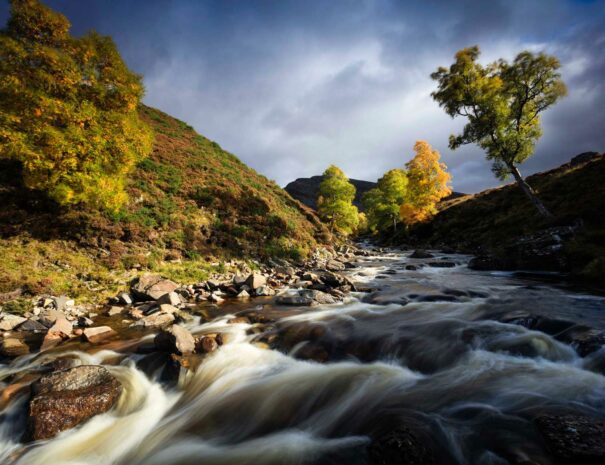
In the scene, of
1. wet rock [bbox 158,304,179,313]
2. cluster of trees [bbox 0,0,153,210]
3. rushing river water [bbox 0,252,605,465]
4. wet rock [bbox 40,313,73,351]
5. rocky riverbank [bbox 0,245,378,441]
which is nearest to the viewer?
rushing river water [bbox 0,252,605,465]

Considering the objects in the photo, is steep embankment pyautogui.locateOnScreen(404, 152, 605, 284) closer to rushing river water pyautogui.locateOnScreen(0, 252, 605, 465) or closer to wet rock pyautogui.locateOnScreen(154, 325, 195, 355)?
rushing river water pyautogui.locateOnScreen(0, 252, 605, 465)

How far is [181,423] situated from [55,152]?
41.7 ft

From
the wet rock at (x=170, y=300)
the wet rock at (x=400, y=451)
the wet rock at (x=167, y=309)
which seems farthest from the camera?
the wet rock at (x=170, y=300)

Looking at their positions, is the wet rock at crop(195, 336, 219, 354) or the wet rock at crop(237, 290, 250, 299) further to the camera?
the wet rock at crop(237, 290, 250, 299)

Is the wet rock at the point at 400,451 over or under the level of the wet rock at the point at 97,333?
under

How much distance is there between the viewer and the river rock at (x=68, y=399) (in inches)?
149

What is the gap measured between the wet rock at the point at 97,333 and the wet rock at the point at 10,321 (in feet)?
7.89

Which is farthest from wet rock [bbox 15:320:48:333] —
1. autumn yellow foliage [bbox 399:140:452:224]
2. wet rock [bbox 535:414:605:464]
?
autumn yellow foliage [bbox 399:140:452:224]

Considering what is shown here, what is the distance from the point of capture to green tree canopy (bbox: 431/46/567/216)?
17.4 meters

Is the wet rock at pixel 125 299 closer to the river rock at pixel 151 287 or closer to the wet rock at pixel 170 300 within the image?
the river rock at pixel 151 287

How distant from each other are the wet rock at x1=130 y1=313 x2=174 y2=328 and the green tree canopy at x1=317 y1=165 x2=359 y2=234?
84.3ft

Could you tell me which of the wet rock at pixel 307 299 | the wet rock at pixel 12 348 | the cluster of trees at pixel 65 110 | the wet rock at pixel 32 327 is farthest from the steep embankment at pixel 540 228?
the cluster of trees at pixel 65 110

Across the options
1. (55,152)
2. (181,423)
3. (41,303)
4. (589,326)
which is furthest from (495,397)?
(55,152)

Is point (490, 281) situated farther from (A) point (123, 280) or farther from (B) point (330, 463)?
(A) point (123, 280)
